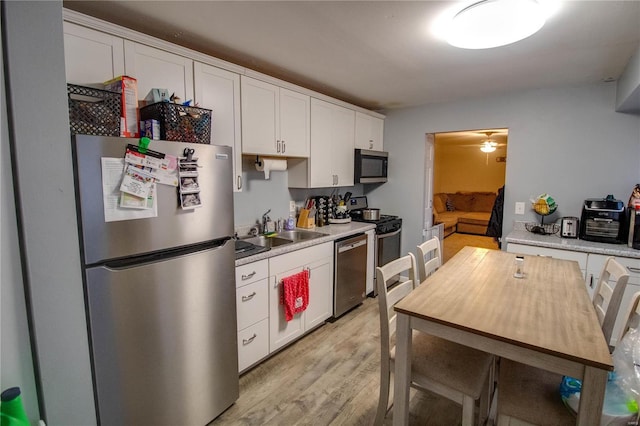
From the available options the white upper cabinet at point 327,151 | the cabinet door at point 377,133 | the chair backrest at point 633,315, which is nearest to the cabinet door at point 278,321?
the white upper cabinet at point 327,151

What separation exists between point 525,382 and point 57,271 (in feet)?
6.47

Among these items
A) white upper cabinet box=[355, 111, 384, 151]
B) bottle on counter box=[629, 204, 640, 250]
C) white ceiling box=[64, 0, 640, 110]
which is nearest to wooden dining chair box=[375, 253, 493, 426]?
white ceiling box=[64, 0, 640, 110]

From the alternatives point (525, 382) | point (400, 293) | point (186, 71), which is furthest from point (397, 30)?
point (525, 382)

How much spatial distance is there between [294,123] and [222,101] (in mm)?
766

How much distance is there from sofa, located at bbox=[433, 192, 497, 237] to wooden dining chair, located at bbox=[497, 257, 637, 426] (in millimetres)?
5193

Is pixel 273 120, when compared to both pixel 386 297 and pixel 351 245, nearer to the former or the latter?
pixel 351 245

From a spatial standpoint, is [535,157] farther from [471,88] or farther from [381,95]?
[381,95]

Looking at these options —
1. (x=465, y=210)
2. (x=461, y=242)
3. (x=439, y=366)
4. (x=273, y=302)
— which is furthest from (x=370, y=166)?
(x=465, y=210)

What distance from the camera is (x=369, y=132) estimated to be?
3871mm

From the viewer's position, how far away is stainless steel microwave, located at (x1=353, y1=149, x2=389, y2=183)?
3.62 meters

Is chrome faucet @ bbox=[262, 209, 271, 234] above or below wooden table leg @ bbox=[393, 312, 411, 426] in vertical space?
above

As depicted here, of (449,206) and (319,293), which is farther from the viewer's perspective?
(449,206)

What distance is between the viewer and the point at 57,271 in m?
1.14

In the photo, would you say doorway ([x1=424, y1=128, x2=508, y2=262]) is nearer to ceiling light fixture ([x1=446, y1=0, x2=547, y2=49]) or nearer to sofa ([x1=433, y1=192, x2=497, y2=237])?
sofa ([x1=433, y1=192, x2=497, y2=237])
